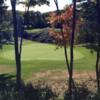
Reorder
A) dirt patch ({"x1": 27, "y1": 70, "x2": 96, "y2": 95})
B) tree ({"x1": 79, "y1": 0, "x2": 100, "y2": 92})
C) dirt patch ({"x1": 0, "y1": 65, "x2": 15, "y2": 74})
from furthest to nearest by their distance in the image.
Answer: dirt patch ({"x1": 0, "y1": 65, "x2": 15, "y2": 74}) < dirt patch ({"x1": 27, "y1": 70, "x2": 96, "y2": 95}) < tree ({"x1": 79, "y1": 0, "x2": 100, "y2": 92})

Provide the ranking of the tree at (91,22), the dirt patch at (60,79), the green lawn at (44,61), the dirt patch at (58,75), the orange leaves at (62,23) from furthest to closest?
the green lawn at (44,61) → the dirt patch at (58,75) → the dirt patch at (60,79) → the orange leaves at (62,23) → the tree at (91,22)

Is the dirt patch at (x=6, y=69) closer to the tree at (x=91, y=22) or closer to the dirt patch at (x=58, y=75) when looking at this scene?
the dirt patch at (x=58, y=75)

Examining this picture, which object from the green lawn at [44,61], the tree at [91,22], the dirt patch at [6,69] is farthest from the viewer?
the dirt patch at [6,69]

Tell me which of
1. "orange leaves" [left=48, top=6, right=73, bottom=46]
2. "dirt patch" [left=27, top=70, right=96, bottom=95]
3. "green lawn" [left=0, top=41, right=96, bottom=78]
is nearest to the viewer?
"orange leaves" [left=48, top=6, right=73, bottom=46]

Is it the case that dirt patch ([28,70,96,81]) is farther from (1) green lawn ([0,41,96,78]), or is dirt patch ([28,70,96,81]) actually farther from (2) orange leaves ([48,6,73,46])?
(2) orange leaves ([48,6,73,46])

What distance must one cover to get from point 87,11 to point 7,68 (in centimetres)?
1713

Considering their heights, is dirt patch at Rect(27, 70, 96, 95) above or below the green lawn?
above

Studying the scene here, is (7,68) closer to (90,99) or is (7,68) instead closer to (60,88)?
(60,88)

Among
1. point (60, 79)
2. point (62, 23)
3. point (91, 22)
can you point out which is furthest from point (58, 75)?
point (91, 22)

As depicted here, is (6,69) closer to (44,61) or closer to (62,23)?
(44,61)

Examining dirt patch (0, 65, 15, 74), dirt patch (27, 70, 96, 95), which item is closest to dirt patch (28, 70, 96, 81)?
dirt patch (27, 70, 96, 95)

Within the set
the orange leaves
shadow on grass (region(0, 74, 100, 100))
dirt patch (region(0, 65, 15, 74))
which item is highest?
the orange leaves

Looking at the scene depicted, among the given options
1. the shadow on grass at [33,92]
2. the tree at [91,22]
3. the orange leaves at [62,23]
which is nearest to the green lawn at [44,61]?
the shadow on grass at [33,92]

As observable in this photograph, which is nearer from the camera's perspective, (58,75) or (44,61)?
(58,75)
